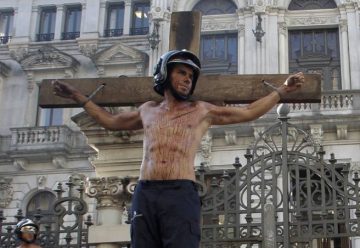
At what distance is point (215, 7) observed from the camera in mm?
23625

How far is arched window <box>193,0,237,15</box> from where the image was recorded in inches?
925

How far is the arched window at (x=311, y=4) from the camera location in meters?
22.9

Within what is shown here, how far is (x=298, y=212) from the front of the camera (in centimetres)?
832

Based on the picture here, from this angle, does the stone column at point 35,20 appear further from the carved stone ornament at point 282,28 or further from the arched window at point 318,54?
the arched window at point 318,54

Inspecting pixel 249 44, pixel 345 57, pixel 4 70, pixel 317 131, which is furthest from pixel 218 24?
pixel 4 70

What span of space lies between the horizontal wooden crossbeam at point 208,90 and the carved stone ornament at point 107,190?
164cm

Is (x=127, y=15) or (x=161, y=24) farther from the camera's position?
(x=127, y=15)

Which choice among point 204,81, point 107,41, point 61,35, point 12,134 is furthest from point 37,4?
point 204,81

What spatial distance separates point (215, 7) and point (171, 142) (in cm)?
1969

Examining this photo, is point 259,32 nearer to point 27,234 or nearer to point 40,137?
point 40,137

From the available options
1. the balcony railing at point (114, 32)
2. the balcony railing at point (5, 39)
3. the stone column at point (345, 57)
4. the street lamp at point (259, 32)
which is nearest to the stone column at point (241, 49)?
the street lamp at point (259, 32)

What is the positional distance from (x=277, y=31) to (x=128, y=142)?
15.3 m

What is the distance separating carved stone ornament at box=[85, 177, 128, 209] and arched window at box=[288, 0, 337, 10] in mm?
16585

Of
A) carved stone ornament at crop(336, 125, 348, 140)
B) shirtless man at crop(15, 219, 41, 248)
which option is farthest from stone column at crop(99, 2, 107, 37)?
shirtless man at crop(15, 219, 41, 248)
